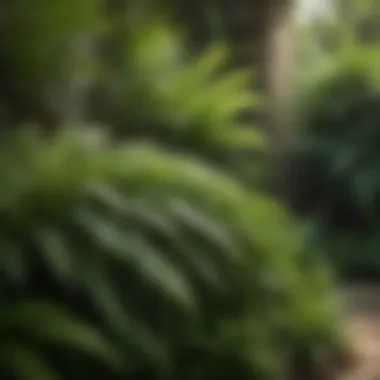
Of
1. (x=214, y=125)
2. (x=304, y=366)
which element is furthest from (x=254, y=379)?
(x=214, y=125)

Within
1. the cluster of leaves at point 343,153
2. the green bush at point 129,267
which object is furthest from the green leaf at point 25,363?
the cluster of leaves at point 343,153

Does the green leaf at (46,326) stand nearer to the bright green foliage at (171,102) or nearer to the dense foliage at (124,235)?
the dense foliage at (124,235)

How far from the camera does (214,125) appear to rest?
3.80 meters

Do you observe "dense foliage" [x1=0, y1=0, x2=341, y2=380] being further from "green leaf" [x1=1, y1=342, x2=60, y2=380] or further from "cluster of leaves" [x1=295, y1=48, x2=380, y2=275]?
"cluster of leaves" [x1=295, y1=48, x2=380, y2=275]

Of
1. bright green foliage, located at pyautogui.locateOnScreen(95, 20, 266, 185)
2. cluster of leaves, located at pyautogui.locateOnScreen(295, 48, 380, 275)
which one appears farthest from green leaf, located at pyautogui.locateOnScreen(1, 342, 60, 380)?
cluster of leaves, located at pyautogui.locateOnScreen(295, 48, 380, 275)

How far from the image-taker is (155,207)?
2.72 metres

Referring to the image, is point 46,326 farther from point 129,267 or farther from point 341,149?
point 341,149

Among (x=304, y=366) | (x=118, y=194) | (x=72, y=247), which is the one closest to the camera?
(x=72, y=247)

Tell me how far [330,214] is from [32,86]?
11.0 ft

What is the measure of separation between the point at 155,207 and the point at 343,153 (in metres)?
3.43

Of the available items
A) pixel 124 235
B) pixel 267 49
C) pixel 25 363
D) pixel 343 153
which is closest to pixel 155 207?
pixel 124 235

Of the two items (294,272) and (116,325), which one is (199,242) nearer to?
(116,325)

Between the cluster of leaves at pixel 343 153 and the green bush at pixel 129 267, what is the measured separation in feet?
9.31

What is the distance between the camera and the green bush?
2.43m
